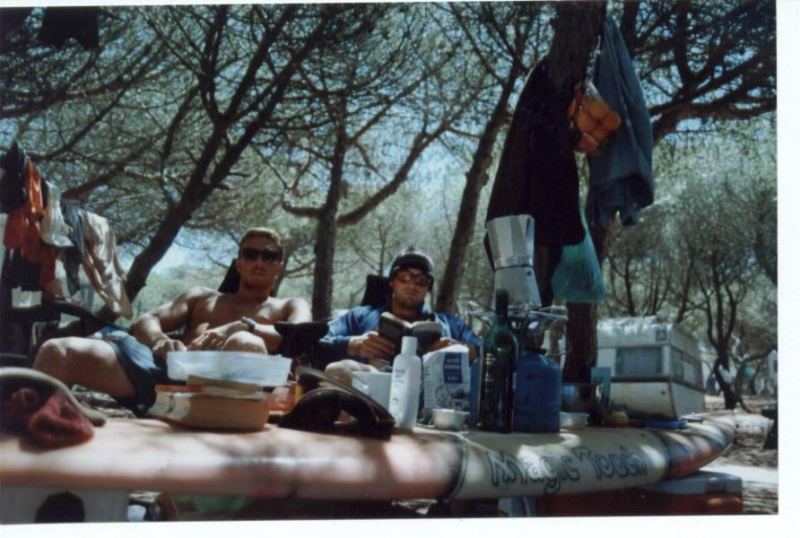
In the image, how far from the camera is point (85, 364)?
8.55 feet

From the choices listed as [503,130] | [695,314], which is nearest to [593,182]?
[503,130]

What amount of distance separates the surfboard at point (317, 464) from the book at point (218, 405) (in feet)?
0.11

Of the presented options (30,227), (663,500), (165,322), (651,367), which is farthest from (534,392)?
(30,227)

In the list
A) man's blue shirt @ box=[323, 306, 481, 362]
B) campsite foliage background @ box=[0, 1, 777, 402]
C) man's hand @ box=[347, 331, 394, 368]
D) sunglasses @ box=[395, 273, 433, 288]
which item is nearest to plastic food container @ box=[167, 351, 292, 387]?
man's hand @ box=[347, 331, 394, 368]

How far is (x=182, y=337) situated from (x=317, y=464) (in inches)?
69.8

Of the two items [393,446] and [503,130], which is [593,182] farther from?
[503,130]

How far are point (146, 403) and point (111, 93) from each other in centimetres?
228

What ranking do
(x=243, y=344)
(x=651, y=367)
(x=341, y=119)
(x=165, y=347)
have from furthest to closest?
(x=341, y=119), (x=651, y=367), (x=165, y=347), (x=243, y=344)

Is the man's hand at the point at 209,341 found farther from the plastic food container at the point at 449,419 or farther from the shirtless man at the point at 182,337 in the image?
the plastic food container at the point at 449,419

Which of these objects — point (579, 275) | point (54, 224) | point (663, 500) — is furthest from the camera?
point (54, 224)

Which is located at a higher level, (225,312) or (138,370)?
(225,312)

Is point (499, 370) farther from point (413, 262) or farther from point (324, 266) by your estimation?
point (324, 266)

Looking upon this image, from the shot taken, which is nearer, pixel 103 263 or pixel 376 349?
→ pixel 376 349

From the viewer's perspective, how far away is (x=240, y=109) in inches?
197
